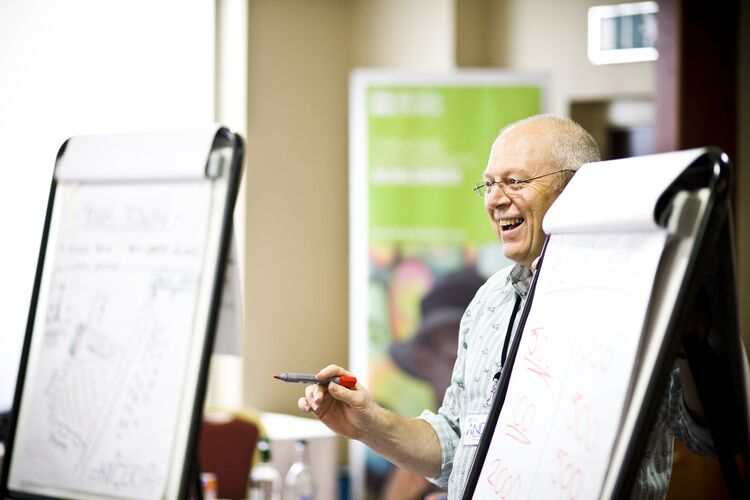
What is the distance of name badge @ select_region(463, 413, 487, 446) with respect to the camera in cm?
188

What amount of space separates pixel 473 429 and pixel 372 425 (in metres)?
0.21

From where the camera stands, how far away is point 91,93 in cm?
469

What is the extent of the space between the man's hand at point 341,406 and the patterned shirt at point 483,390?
0.19 meters

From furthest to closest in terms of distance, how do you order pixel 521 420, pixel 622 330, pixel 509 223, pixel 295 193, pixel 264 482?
pixel 295 193 → pixel 264 482 → pixel 509 223 → pixel 521 420 → pixel 622 330

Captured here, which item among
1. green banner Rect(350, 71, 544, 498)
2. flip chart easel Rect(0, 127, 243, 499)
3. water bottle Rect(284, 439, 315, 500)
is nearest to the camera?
flip chart easel Rect(0, 127, 243, 499)

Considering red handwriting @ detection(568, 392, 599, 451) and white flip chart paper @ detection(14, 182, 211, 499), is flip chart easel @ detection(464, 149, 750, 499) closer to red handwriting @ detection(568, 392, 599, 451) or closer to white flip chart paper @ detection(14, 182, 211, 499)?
red handwriting @ detection(568, 392, 599, 451)

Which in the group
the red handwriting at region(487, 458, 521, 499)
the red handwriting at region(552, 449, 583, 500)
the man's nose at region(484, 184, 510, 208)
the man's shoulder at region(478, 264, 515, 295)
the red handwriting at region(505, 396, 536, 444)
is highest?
the man's nose at region(484, 184, 510, 208)

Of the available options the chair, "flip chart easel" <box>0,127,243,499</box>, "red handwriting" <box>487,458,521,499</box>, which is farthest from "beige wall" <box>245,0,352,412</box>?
"red handwriting" <box>487,458,521,499</box>

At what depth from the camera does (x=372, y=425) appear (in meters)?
1.97

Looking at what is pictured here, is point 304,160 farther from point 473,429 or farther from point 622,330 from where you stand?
point 622,330

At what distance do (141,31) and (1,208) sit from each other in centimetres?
120

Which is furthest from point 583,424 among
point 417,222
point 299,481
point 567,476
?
point 417,222

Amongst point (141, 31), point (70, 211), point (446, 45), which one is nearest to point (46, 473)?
point (70, 211)

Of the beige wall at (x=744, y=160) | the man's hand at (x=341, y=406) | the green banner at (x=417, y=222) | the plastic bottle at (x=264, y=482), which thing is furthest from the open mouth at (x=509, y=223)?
the beige wall at (x=744, y=160)
